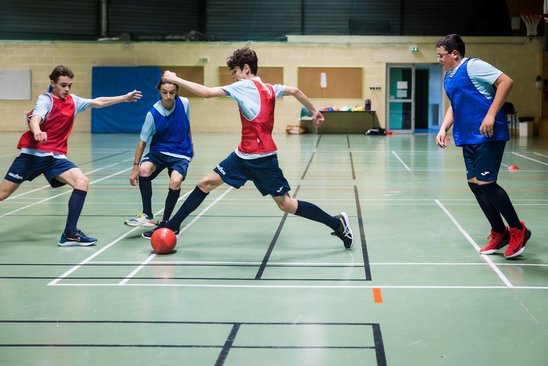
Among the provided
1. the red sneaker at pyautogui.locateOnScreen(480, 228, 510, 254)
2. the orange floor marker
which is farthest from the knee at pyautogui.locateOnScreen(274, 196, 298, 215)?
the red sneaker at pyautogui.locateOnScreen(480, 228, 510, 254)

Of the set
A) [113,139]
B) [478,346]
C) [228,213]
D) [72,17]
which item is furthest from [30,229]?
[72,17]

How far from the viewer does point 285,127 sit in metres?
32.6

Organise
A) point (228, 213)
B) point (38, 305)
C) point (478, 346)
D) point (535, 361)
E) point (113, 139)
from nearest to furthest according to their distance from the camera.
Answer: point (535, 361) → point (478, 346) → point (38, 305) → point (228, 213) → point (113, 139)

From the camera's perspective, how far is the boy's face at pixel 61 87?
311 inches

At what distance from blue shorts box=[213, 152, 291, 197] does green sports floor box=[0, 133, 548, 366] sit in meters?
0.66

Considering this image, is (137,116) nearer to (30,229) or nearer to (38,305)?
(30,229)

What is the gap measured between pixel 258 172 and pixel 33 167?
2.42m

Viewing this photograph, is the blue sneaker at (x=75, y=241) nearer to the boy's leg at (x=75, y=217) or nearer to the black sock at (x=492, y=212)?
the boy's leg at (x=75, y=217)

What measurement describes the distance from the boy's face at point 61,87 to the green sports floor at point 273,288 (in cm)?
153

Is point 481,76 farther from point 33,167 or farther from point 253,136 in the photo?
point 33,167

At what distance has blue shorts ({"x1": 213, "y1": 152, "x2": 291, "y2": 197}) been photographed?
23.7 ft

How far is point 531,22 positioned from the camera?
102 feet

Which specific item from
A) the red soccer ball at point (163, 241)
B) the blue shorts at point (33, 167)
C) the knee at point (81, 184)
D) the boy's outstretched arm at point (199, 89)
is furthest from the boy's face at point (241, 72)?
the blue shorts at point (33, 167)

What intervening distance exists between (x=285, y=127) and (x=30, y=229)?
78.6ft
